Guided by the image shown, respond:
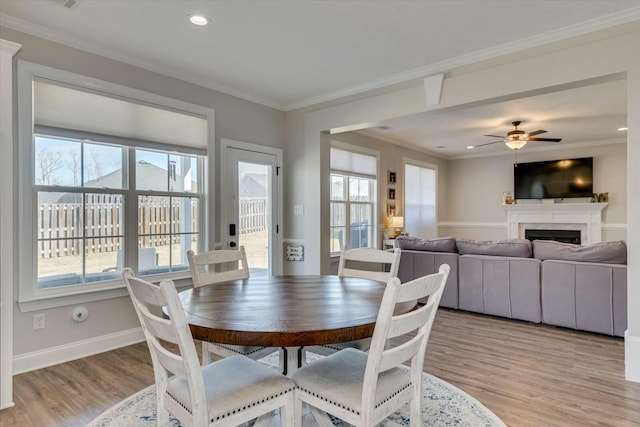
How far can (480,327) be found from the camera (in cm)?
396

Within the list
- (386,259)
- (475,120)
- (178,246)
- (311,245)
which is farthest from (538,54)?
(178,246)

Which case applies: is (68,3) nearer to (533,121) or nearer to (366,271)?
(366,271)

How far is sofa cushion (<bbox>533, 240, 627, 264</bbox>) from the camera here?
11.8ft

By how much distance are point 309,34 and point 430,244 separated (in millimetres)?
3004

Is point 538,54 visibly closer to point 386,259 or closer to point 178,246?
point 386,259

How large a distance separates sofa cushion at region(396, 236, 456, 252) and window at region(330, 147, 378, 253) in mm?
1015

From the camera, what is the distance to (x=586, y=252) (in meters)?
3.74

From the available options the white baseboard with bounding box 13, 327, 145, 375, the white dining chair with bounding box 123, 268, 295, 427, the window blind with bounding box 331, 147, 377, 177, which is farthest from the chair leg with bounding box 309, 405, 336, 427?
the window blind with bounding box 331, 147, 377, 177

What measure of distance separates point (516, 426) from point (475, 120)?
4.42 m

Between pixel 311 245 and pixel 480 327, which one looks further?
pixel 311 245

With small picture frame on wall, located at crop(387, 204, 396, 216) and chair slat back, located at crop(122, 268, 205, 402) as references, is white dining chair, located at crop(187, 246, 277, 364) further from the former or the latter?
small picture frame on wall, located at crop(387, 204, 396, 216)

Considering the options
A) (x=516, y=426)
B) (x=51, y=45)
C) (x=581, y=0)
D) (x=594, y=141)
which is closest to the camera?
(x=516, y=426)

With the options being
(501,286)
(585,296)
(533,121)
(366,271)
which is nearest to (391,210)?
(533,121)

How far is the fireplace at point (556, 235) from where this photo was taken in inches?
287
